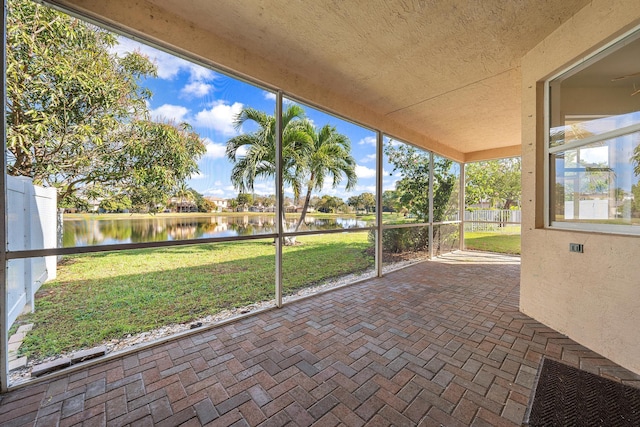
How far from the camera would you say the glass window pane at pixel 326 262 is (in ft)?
15.4

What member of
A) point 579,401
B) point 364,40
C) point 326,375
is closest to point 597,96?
point 364,40

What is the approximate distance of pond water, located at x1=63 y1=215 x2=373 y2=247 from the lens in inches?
80.9

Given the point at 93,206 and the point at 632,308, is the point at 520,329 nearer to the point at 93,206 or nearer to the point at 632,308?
the point at 632,308

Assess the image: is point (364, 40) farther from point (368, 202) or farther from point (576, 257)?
point (576, 257)

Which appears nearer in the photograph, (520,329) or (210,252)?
(520,329)

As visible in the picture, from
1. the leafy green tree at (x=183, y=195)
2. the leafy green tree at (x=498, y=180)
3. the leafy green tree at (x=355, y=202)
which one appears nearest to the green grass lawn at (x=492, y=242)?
the leafy green tree at (x=498, y=180)

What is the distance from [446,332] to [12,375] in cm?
381

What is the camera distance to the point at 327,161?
14.2ft

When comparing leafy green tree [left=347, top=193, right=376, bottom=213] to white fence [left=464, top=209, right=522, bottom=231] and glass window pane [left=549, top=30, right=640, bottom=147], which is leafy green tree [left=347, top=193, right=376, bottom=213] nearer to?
glass window pane [left=549, top=30, right=640, bottom=147]

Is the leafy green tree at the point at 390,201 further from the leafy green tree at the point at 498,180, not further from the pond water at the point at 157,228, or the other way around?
the leafy green tree at the point at 498,180

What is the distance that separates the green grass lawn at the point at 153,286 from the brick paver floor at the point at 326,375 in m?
0.96

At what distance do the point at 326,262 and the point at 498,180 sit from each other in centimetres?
899

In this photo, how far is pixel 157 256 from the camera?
507 centimetres

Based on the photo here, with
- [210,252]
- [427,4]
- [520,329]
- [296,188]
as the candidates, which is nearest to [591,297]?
[520,329]
